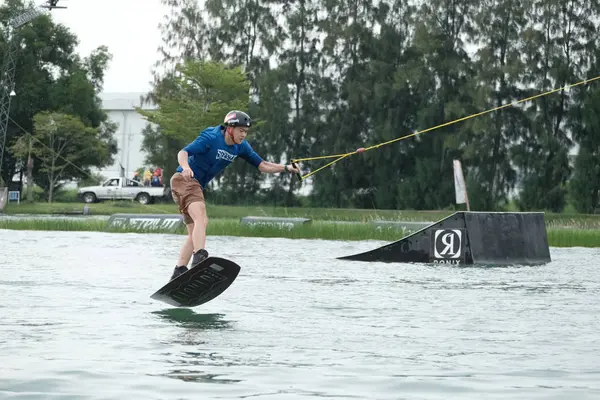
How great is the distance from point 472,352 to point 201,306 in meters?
4.05

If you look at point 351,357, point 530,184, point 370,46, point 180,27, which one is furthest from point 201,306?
point 180,27

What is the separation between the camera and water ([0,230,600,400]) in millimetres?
7465

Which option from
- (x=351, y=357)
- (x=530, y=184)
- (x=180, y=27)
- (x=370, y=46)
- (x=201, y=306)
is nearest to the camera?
(x=351, y=357)

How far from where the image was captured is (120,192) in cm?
7844

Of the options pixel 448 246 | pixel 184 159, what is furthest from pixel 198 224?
pixel 448 246

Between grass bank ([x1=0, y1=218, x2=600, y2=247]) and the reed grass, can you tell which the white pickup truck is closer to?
the reed grass

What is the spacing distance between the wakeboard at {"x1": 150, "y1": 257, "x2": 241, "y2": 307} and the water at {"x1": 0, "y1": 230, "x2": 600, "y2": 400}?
0.16 meters

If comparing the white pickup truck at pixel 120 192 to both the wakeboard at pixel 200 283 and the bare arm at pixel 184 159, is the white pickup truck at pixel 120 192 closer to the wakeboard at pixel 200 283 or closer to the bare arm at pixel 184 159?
the bare arm at pixel 184 159

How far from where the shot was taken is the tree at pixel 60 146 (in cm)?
7475

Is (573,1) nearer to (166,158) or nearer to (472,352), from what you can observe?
(166,158)

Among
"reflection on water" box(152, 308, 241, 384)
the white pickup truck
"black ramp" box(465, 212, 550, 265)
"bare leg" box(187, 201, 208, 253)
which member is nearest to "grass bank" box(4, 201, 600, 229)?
the white pickup truck

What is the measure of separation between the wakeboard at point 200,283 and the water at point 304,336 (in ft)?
0.54

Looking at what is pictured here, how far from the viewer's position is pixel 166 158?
81188mm

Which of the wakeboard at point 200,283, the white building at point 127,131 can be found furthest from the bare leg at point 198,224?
the white building at point 127,131
